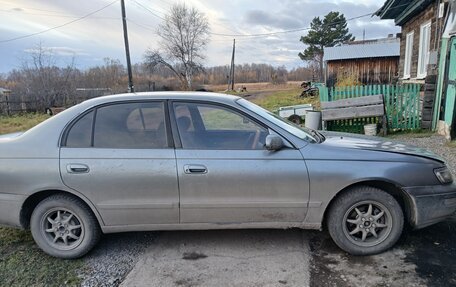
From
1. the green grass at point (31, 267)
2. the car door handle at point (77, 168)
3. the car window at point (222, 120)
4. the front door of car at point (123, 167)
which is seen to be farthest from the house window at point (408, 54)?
the green grass at point (31, 267)

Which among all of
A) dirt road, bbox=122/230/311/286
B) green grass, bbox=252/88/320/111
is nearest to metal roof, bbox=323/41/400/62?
green grass, bbox=252/88/320/111

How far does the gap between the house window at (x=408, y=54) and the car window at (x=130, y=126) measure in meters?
11.6

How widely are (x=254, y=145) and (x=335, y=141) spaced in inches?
36.0

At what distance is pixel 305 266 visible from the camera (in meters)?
3.05

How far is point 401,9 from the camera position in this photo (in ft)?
38.9

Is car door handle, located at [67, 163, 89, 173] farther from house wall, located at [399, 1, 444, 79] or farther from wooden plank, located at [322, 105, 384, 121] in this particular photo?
house wall, located at [399, 1, 444, 79]

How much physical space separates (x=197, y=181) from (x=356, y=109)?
23.2ft

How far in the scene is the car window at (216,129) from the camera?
10.6ft

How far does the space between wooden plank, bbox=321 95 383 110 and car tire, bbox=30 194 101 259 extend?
24.2 feet

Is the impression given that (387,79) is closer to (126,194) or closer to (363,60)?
(363,60)

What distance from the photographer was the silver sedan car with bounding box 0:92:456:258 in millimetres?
3113

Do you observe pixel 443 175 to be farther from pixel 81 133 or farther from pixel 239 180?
pixel 81 133

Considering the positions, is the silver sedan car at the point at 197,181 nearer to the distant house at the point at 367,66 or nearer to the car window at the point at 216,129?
the car window at the point at 216,129

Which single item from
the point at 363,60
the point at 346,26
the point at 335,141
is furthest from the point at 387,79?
the point at 346,26
